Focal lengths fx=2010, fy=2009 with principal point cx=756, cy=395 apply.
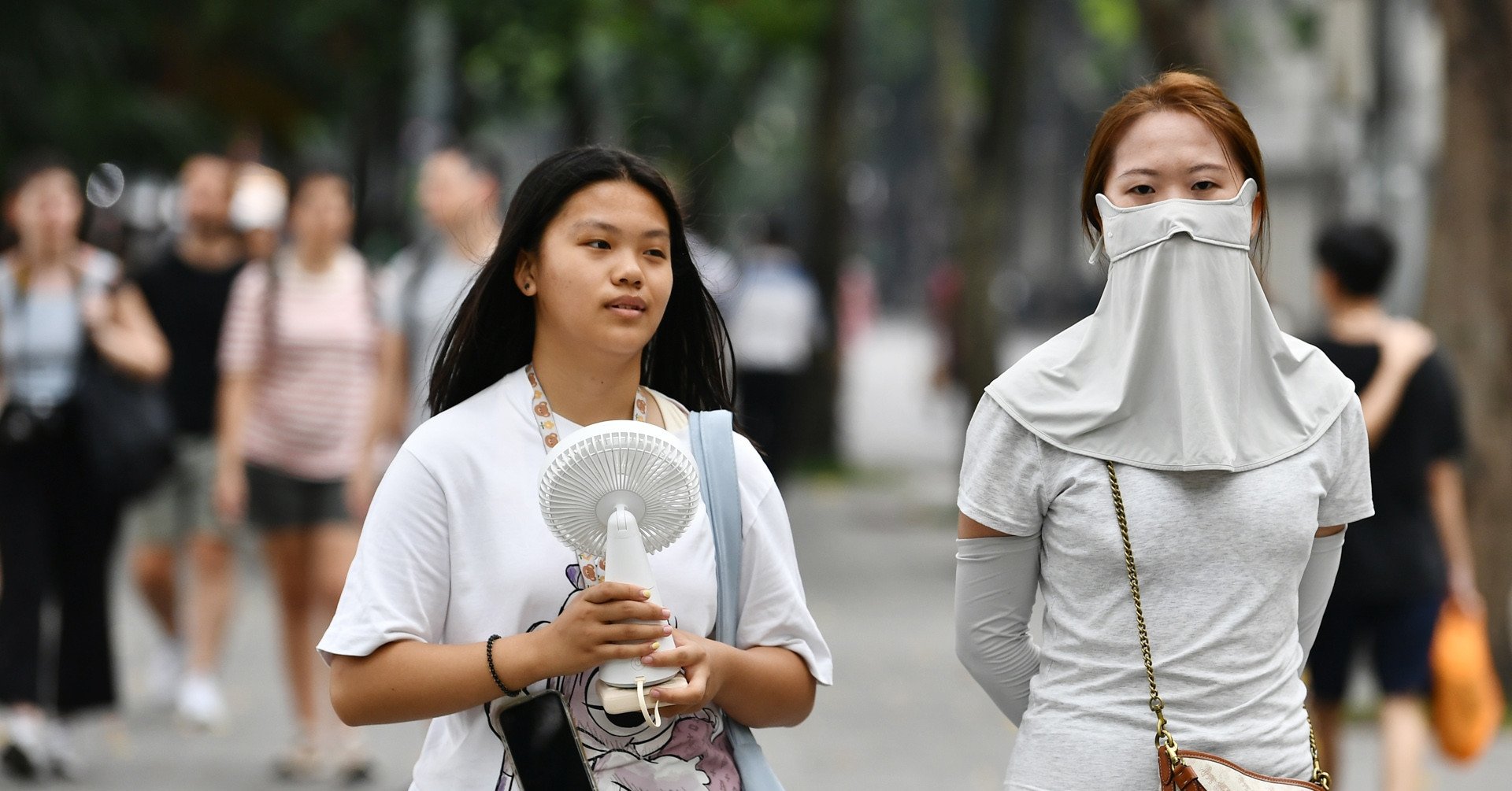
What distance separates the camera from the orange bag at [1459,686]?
5852 mm

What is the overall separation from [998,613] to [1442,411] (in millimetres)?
3288

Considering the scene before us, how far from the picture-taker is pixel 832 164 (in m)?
18.0

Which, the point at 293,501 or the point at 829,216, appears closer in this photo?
the point at 293,501

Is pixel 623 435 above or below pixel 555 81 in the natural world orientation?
below

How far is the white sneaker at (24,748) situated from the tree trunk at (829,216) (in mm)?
11277

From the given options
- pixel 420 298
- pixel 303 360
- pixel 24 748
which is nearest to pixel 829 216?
pixel 303 360

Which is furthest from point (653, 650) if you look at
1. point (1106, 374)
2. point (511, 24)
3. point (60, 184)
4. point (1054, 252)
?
point (1054, 252)

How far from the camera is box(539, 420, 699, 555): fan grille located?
2.61 m

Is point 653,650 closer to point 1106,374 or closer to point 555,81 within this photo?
point 1106,374

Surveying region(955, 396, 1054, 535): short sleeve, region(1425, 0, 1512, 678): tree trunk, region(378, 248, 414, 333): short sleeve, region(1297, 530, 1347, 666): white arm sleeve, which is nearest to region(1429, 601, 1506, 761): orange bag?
region(1425, 0, 1512, 678): tree trunk

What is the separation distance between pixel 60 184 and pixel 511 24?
10144mm

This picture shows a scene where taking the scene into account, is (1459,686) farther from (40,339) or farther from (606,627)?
(40,339)

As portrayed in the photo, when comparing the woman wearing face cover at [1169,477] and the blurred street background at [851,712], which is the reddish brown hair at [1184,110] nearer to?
the woman wearing face cover at [1169,477]

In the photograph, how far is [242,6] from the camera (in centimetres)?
1859
